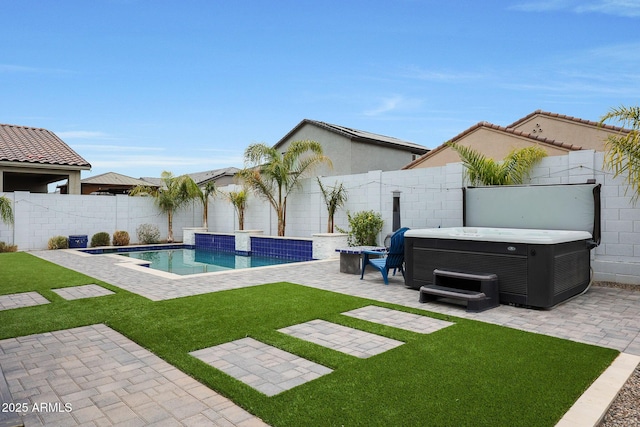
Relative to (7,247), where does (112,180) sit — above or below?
above

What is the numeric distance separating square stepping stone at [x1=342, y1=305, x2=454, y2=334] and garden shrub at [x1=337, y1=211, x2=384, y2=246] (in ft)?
18.2

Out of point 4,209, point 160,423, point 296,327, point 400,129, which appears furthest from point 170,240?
point 160,423

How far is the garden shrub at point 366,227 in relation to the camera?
36.1 feet

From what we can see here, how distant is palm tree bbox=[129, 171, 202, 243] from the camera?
17.0 m

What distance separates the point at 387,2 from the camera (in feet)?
34.0

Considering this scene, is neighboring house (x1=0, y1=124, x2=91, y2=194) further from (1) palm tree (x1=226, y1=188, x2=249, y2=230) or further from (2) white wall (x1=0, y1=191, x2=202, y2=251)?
(1) palm tree (x1=226, y1=188, x2=249, y2=230)

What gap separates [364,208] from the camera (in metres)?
11.6

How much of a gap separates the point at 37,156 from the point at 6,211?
380 centimetres

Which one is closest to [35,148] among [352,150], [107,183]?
[107,183]

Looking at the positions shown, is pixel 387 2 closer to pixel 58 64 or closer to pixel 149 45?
pixel 149 45

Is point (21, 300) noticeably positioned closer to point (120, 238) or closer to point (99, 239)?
point (99, 239)

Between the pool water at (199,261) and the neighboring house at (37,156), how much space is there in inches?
187

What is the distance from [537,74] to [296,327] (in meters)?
10.5

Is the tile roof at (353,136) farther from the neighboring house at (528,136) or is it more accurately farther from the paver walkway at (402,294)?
the paver walkway at (402,294)
